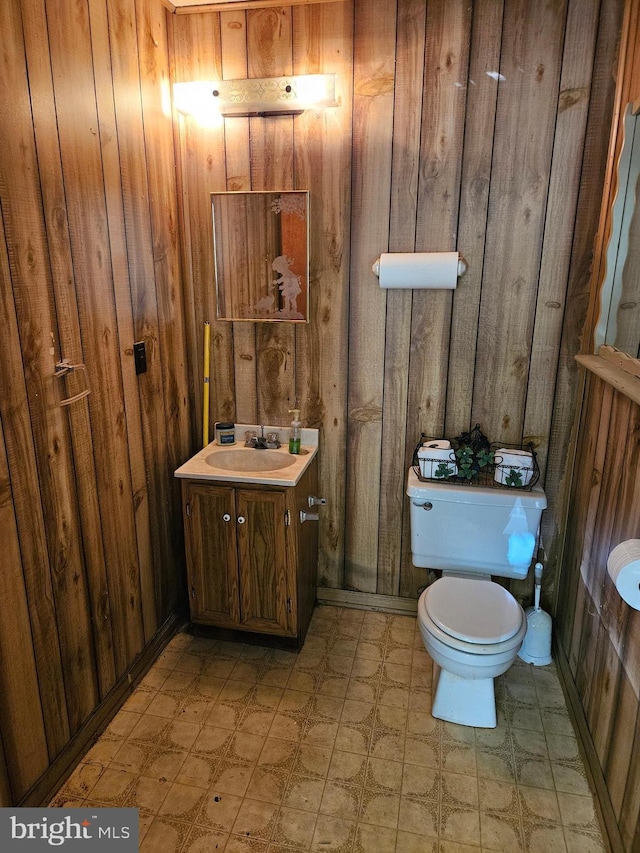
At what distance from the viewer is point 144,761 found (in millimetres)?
1870

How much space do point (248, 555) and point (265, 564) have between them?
0.08 m

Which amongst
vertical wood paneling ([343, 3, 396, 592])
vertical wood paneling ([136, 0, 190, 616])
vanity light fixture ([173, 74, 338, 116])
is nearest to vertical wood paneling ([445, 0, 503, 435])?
vertical wood paneling ([343, 3, 396, 592])

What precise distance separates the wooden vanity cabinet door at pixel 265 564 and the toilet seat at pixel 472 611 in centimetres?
57

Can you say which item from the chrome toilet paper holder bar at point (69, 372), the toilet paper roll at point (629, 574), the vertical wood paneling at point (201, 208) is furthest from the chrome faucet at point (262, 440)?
the toilet paper roll at point (629, 574)

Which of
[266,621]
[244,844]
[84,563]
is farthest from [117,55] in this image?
[244,844]

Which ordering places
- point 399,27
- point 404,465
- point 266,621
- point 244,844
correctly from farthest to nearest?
1. point 404,465
2. point 266,621
3. point 399,27
4. point 244,844

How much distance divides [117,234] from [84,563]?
3.61 ft

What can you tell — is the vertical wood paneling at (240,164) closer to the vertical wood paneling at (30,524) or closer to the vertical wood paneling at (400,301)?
the vertical wood paneling at (400,301)

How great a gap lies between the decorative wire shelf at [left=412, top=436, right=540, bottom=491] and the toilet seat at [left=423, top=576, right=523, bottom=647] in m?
0.38

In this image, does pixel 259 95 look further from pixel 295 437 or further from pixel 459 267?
pixel 295 437

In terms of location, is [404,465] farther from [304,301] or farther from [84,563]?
[84,563]

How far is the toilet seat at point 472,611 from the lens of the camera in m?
1.86

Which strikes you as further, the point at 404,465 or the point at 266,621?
the point at 404,465

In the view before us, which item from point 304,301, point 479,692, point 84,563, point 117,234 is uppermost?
point 117,234
